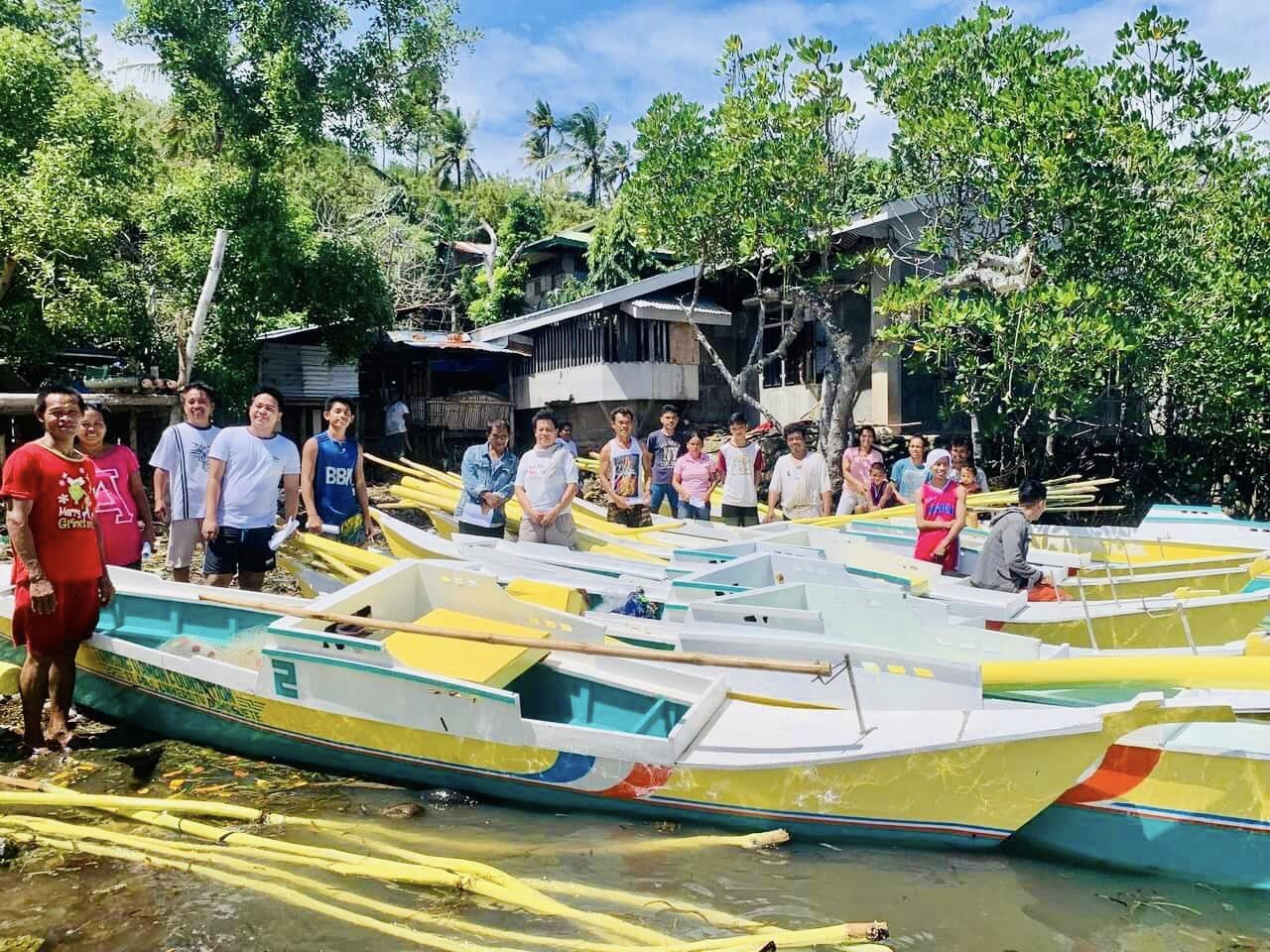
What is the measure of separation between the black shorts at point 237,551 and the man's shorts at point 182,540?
1.04m

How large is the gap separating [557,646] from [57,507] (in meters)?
2.95

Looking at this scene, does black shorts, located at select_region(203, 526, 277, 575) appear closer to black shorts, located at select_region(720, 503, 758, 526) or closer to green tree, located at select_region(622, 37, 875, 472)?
black shorts, located at select_region(720, 503, 758, 526)

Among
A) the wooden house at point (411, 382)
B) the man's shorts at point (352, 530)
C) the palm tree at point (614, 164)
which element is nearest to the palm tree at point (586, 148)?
the palm tree at point (614, 164)

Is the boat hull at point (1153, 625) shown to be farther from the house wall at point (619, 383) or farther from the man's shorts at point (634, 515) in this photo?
the house wall at point (619, 383)

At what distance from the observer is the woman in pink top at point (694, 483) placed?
10.1 metres

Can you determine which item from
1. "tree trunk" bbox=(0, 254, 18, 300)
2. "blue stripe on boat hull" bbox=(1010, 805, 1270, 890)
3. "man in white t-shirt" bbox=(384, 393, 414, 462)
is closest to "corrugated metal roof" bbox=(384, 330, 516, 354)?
"man in white t-shirt" bbox=(384, 393, 414, 462)

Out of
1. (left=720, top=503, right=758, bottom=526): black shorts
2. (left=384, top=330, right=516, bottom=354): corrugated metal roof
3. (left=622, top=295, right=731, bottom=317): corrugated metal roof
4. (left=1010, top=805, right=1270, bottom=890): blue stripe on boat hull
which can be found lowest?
(left=1010, top=805, right=1270, bottom=890): blue stripe on boat hull

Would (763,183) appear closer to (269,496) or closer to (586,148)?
(269,496)

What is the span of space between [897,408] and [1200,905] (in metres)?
13.5

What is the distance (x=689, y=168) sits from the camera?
1381 centimetres

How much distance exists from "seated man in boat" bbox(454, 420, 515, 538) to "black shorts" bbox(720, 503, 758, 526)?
8.47 feet

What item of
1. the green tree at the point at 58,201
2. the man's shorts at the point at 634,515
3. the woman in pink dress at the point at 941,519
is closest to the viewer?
the woman in pink dress at the point at 941,519

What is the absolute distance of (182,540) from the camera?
728 centimetres

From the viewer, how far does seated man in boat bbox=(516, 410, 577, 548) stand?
7.84m
